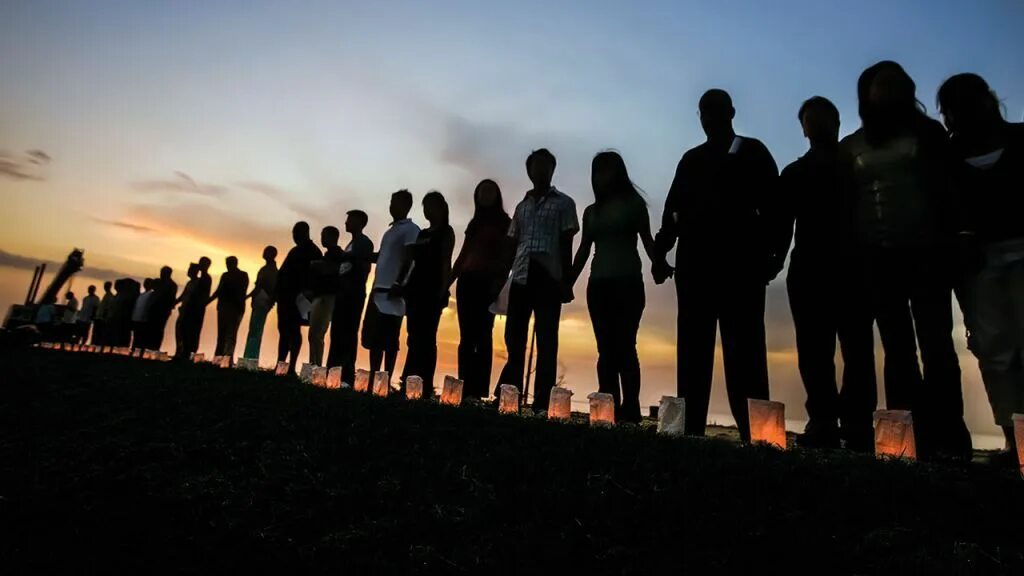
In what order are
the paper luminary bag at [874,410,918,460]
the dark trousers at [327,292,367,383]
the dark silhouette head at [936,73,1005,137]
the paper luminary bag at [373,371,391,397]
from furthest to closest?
the dark trousers at [327,292,367,383], the paper luminary bag at [373,371,391,397], the dark silhouette head at [936,73,1005,137], the paper luminary bag at [874,410,918,460]

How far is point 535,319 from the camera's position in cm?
716

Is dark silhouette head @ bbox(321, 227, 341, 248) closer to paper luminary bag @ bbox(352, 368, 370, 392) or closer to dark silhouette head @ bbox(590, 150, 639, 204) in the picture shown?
paper luminary bag @ bbox(352, 368, 370, 392)

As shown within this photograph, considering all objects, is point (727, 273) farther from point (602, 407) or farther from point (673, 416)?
point (602, 407)

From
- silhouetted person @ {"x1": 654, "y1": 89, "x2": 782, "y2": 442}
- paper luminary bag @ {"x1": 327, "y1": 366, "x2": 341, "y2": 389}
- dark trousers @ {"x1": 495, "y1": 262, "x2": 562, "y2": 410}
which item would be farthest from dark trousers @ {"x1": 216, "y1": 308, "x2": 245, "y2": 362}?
silhouetted person @ {"x1": 654, "y1": 89, "x2": 782, "y2": 442}

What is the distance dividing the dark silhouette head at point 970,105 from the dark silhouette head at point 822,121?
31.2 inches

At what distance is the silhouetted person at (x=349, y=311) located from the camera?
10.1m

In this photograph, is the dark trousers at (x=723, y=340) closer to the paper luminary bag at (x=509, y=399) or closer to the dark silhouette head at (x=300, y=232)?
the paper luminary bag at (x=509, y=399)

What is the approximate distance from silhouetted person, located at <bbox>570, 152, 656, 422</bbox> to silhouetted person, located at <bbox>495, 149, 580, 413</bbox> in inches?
21.1

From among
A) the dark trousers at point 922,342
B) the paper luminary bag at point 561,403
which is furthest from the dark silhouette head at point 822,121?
the paper luminary bag at point 561,403

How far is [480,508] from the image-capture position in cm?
361

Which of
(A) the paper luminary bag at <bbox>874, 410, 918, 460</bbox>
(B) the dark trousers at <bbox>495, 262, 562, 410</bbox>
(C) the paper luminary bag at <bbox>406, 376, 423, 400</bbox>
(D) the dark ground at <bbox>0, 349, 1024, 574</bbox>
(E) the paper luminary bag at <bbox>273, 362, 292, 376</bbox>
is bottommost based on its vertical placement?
(D) the dark ground at <bbox>0, 349, 1024, 574</bbox>

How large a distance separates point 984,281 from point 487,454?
11.1ft

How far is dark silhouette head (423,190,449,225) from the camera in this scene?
8883 mm

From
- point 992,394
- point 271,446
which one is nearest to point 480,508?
point 271,446
